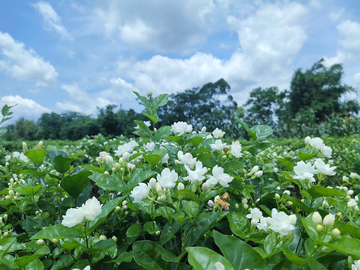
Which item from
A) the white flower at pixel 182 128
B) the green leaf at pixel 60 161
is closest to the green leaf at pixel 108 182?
the green leaf at pixel 60 161

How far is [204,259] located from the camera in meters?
0.60

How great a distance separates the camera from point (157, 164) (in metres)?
1.25

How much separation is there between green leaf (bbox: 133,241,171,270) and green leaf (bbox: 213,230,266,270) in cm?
24

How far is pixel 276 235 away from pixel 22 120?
181 feet

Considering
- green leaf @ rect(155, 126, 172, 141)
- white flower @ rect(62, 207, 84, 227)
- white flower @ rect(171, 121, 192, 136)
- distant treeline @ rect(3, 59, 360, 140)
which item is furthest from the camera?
distant treeline @ rect(3, 59, 360, 140)

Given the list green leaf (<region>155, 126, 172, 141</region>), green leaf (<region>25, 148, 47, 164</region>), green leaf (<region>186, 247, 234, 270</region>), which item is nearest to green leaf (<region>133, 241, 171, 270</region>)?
green leaf (<region>186, 247, 234, 270</region>)

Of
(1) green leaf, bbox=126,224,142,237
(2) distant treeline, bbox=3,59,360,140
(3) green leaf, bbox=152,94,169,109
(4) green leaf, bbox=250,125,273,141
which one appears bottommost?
(1) green leaf, bbox=126,224,142,237

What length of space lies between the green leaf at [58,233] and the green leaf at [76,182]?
36cm

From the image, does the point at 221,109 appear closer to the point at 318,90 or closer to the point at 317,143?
the point at 318,90

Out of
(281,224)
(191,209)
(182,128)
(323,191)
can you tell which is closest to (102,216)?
(191,209)

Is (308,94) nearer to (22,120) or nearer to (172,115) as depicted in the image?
(172,115)

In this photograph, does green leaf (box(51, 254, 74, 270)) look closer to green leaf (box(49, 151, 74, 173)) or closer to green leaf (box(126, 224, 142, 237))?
green leaf (box(126, 224, 142, 237))

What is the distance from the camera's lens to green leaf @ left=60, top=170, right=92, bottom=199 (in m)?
1.14

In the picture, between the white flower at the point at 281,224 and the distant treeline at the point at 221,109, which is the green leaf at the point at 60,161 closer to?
the white flower at the point at 281,224
